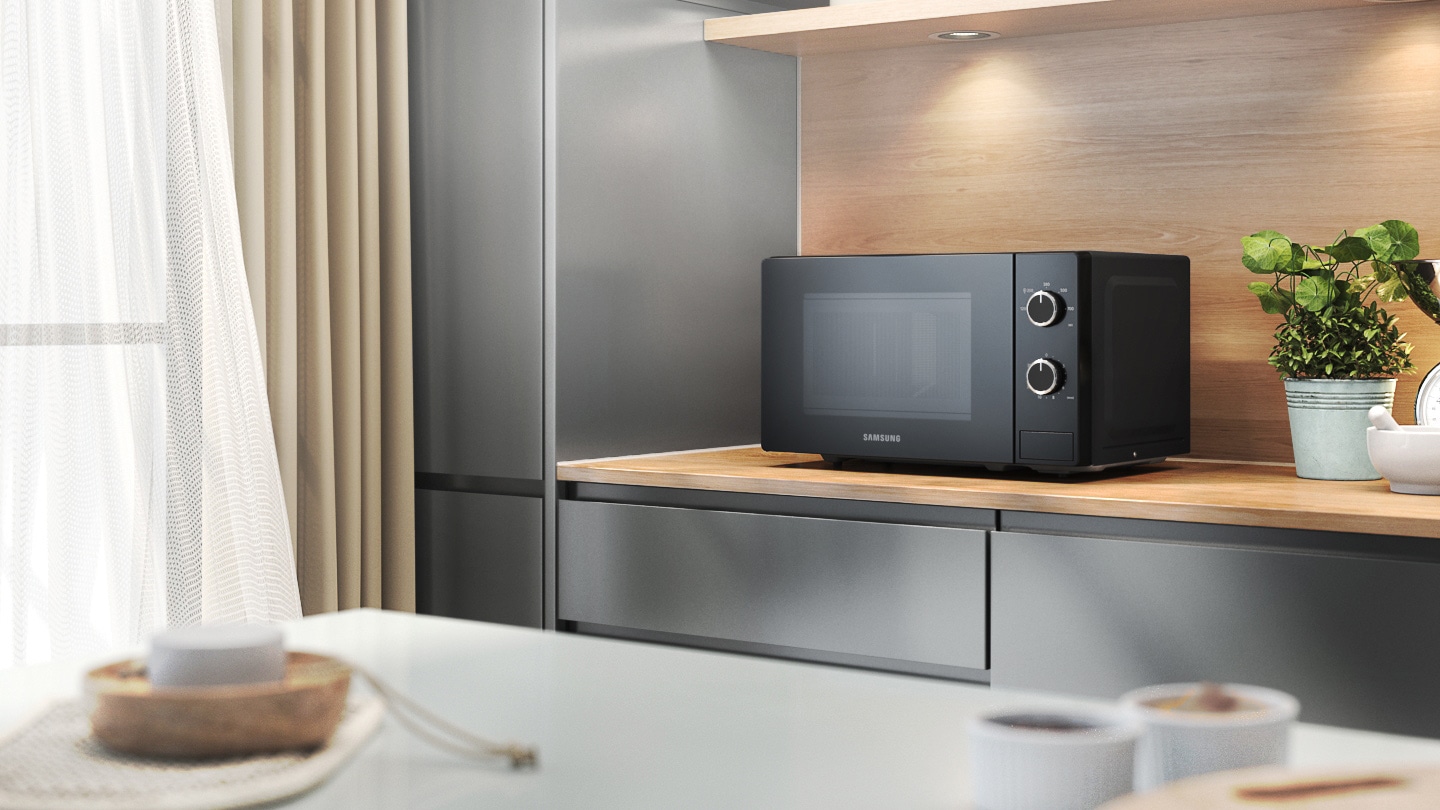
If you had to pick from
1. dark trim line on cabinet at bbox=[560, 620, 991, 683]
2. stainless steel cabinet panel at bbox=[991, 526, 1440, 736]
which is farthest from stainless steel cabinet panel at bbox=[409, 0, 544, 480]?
stainless steel cabinet panel at bbox=[991, 526, 1440, 736]

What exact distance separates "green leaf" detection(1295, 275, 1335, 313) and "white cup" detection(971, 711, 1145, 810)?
4.63 ft

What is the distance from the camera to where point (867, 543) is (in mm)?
1819

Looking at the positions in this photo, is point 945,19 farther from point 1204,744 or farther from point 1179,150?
point 1204,744

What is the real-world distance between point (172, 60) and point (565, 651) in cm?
129

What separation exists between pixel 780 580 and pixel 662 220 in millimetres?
625

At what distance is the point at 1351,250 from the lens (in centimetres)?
183

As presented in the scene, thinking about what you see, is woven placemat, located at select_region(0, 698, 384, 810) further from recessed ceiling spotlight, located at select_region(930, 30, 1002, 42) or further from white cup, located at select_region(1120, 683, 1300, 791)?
recessed ceiling spotlight, located at select_region(930, 30, 1002, 42)

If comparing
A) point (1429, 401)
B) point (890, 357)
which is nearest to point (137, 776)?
point (890, 357)

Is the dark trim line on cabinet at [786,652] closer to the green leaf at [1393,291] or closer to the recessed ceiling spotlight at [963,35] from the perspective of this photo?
the green leaf at [1393,291]

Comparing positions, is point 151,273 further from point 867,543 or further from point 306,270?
point 867,543

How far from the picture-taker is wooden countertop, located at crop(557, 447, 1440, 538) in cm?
154

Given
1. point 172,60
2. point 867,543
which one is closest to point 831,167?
point 867,543

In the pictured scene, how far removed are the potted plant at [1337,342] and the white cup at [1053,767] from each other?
4.65 feet

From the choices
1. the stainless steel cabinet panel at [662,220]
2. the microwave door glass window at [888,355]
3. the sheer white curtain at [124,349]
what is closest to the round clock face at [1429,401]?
the microwave door glass window at [888,355]
